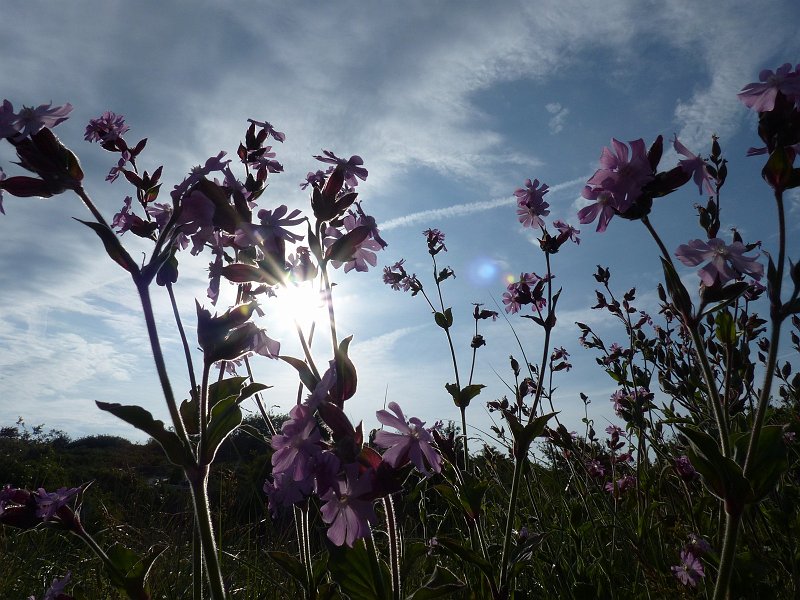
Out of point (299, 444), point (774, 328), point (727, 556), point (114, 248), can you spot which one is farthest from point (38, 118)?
point (727, 556)

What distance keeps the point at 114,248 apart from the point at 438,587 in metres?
0.99

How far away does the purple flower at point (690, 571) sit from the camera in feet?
6.79

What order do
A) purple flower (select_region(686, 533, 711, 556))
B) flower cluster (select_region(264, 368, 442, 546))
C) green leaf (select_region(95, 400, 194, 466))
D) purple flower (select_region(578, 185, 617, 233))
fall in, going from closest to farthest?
flower cluster (select_region(264, 368, 442, 546))
green leaf (select_region(95, 400, 194, 466))
purple flower (select_region(578, 185, 617, 233))
purple flower (select_region(686, 533, 711, 556))

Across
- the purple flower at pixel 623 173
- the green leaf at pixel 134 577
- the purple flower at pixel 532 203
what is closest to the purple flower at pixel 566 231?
the purple flower at pixel 532 203

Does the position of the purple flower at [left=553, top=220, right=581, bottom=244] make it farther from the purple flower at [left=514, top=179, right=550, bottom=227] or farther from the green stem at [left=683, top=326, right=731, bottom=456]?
the green stem at [left=683, top=326, right=731, bottom=456]

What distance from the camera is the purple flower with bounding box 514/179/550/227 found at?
246cm

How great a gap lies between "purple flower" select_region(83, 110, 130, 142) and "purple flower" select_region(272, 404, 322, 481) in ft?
5.40

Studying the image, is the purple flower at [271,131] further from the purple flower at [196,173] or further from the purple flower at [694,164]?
the purple flower at [694,164]

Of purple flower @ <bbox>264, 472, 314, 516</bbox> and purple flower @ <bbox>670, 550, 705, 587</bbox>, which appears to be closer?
purple flower @ <bbox>264, 472, 314, 516</bbox>

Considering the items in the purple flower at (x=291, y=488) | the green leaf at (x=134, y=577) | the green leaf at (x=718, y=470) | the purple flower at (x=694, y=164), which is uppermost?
the purple flower at (x=694, y=164)

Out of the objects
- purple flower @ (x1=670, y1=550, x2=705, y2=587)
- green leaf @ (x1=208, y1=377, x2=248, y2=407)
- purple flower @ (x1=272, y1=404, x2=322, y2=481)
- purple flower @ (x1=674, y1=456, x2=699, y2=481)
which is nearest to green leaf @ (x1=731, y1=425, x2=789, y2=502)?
purple flower @ (x1=272, y1=404, x2=322, y2=481)

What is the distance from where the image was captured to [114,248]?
1155 mm

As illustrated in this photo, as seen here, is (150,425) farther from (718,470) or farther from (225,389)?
→ (718,470)

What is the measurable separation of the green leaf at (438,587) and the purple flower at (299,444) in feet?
1.38
